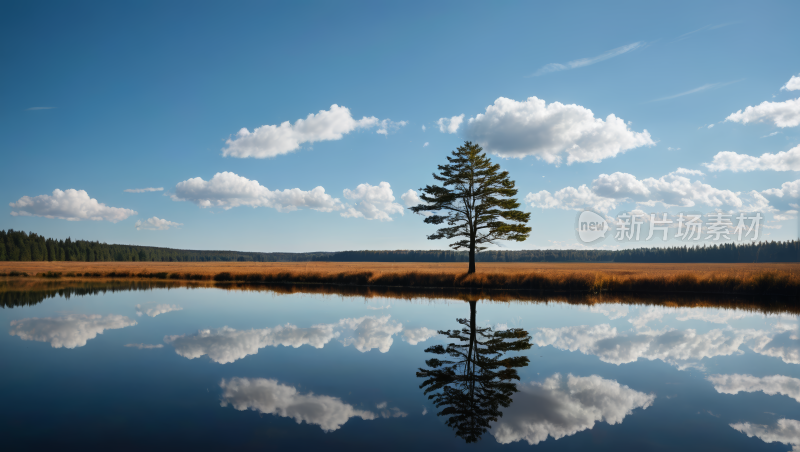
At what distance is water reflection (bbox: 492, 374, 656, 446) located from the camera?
6.23 m

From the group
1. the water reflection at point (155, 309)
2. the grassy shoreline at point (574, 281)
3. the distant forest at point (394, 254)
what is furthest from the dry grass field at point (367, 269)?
the distant forest at point (394, 254)

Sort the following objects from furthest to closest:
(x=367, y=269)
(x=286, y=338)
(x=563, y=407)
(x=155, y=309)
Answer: (x=367, y=269), (x=155, y=309), (x=286, y=338), (x=563, y=407)

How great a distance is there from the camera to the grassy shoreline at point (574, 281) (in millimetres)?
26312

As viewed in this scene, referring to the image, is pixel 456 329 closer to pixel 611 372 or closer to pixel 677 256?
pixel 611 372

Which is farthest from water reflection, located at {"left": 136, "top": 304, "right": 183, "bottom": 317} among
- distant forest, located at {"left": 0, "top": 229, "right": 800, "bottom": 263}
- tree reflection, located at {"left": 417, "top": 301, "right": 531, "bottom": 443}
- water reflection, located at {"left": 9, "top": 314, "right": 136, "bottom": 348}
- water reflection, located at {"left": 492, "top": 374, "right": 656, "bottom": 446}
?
distant forest, located at {"left": 0, "top": 229, "right": 800, "bottom": 263}

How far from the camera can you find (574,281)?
2992 cm

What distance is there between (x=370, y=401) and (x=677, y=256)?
609ft

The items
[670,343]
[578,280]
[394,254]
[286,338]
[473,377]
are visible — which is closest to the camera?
[473,377]

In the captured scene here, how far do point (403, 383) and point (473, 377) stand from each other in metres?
1.54

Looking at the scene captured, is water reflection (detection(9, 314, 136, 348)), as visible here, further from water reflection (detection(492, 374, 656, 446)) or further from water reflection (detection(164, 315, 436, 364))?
water reflection (detection(492, 374, 656, 446))

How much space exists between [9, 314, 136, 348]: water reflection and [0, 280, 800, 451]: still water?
0.11 m

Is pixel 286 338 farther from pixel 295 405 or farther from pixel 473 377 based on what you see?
pixel 473 377

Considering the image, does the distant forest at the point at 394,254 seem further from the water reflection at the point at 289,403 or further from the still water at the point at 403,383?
the water reflection at the point at 289,403

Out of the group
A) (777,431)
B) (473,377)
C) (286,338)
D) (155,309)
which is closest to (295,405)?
(473,377)
